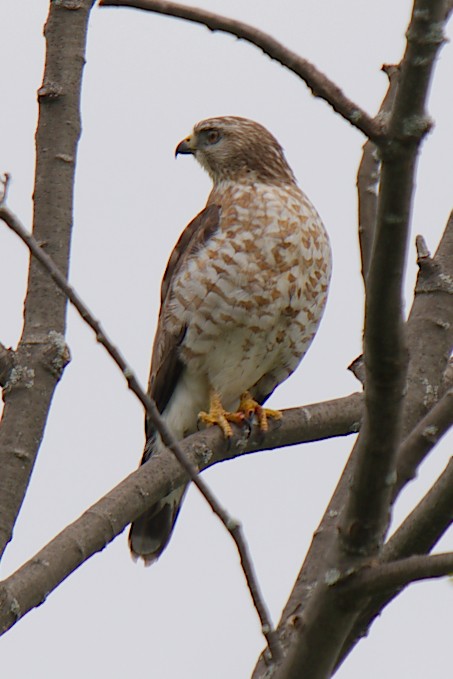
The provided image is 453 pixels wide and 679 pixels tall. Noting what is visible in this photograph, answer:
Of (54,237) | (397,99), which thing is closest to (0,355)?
(54,237)

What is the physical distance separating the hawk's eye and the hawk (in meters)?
0.44

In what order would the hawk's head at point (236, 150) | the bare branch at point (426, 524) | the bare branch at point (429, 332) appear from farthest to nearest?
1. the hawk's head at point (236, 150)
2. the bare branch at point (429, 332)
3. the bare branch at point (426, 524)

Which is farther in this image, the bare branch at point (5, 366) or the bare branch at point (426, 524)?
the bare branch at point (5, 366)

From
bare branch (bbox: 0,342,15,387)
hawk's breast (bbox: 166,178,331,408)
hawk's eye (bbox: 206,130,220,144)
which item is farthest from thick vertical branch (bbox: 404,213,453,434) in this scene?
hawk's eye (bbox: 206,130,220,144)

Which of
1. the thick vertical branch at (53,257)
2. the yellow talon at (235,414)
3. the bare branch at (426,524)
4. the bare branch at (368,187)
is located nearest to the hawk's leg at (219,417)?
the yellow talon at (235,414)

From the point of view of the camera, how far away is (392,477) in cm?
233

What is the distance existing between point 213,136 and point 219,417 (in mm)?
1694

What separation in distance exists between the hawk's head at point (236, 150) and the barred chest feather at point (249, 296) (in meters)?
0.42

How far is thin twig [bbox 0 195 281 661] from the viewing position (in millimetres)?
2189

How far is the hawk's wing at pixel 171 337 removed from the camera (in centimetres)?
518

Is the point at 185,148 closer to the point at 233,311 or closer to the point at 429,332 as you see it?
the point at 233,311

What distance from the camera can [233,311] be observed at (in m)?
4.96

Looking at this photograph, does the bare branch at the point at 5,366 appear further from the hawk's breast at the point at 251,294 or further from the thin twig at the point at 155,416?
the hawk's breast at the point at 251,294

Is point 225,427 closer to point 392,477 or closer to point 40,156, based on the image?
point 40,156
